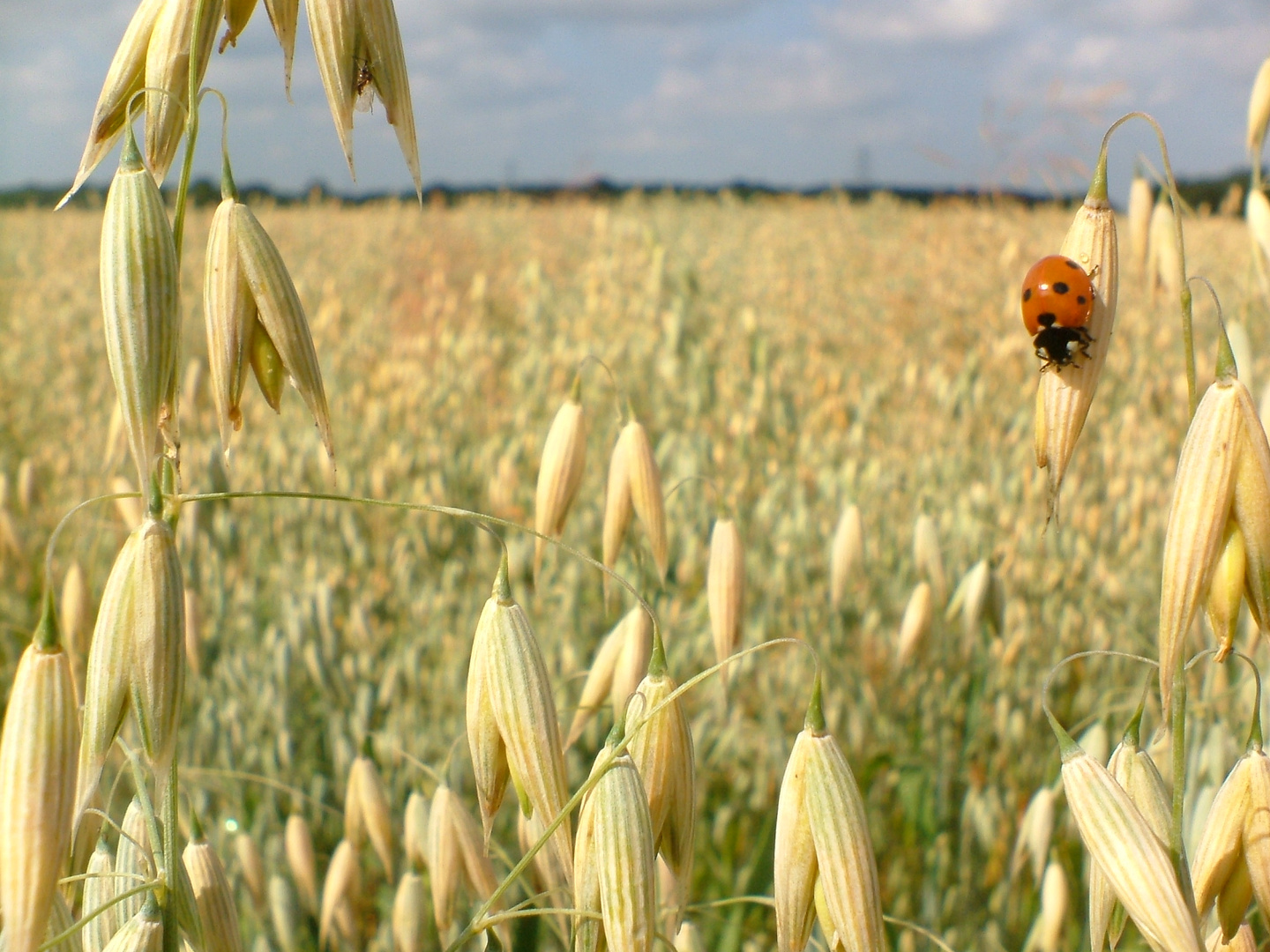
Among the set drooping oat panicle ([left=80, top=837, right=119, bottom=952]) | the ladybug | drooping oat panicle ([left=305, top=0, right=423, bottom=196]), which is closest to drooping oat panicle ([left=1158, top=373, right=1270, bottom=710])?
the ladybug

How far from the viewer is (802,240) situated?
1014 centimetres

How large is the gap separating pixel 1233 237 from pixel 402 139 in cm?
627

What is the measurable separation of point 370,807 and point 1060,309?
98cm

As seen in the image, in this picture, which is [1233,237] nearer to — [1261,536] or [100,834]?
[1261,536]

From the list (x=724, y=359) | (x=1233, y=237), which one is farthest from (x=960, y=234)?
(x=724, y=359)

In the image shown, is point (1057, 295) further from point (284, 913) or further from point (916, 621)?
point (284, 913)

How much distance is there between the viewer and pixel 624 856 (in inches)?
26.3

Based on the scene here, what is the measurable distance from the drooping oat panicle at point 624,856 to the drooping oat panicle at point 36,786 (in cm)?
30

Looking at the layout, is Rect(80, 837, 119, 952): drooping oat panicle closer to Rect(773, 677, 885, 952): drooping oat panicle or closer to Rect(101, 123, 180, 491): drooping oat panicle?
Rect(101, 123, 180, 491): drooping oat panicle

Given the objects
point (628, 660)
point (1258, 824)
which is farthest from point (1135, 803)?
point (628, 660)

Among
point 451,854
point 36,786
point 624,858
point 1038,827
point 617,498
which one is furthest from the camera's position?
point 1038,827

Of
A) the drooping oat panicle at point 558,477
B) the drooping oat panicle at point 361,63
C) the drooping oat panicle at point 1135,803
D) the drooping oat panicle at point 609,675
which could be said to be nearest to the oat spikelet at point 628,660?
the drooping oat panicle at point 609,675

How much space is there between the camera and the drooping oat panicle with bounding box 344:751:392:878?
132cm

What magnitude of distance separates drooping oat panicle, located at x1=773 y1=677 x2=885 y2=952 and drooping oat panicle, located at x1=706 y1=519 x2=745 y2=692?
41cm
